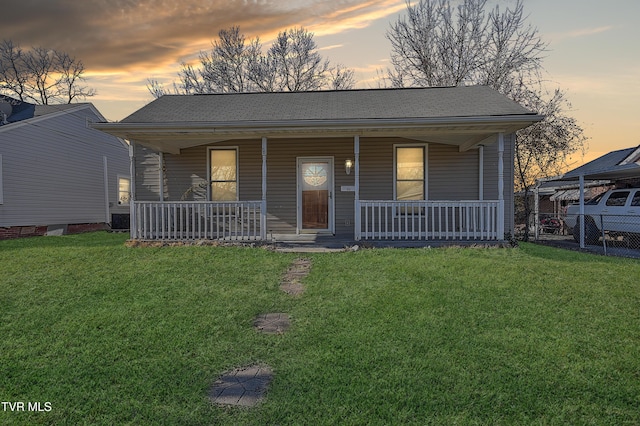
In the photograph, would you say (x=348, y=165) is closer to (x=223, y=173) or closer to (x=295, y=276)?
(x=223, y=173)

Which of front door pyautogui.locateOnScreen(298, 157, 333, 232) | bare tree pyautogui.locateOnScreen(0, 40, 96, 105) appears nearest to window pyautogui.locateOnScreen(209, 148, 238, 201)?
front door pyautogui.locateOnScreen(298, 157, 333, 232)

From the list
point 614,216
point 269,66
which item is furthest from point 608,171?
point 269,66

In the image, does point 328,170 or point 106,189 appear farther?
point 106,189

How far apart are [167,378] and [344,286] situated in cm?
293

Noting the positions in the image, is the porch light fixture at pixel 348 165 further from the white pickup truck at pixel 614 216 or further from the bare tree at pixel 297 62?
the bare tree at pixel 297 62

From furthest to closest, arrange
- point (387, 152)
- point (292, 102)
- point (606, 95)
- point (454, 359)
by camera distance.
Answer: point (606, 95) → point (292, 102) → point (387, 152) → point (454, 359)

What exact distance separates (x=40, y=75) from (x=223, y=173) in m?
21.8

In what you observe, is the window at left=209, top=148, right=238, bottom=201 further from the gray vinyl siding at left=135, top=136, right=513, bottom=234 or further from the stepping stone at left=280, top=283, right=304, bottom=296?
the stepping stone at left=280, top=283, right=304, bottom=296

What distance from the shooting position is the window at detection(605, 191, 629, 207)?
10923mm

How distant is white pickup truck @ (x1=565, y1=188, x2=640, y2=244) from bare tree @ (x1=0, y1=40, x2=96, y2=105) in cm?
2926

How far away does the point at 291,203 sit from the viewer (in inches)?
406

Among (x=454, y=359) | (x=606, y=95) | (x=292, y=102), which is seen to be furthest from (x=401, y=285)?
(x=606, y=95)

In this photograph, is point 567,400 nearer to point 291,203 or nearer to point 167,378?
point 167,378

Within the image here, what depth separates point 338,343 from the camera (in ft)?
12.7
